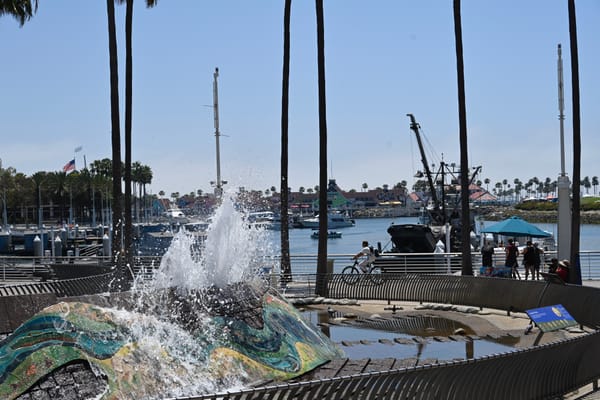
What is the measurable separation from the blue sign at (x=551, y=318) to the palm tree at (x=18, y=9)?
18.9 metres

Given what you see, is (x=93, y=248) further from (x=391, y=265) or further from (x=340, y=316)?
(x=340, y=316)

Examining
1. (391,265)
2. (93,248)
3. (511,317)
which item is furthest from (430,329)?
(93,248)

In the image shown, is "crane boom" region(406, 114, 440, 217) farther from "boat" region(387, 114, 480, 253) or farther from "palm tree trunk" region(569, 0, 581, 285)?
"palm tree trunk" region(569, 0, 581, 285)

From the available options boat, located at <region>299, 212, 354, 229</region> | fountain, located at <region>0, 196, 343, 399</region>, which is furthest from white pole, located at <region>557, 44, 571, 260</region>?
boat, located at <region>299, 212, 354, 229</region>

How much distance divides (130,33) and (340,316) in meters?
14.8

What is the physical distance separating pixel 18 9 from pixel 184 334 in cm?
1838

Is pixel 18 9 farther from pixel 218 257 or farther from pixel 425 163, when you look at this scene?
pixel 425 163

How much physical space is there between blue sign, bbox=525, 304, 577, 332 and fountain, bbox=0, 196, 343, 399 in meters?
3.50

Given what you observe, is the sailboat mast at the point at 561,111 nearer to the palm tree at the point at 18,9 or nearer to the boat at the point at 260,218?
the boat at the point at 260,218

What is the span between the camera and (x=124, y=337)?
10.1 metres

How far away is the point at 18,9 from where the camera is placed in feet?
84.5

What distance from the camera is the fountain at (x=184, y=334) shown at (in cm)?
926

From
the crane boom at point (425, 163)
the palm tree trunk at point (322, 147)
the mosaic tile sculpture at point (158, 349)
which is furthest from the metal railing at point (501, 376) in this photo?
the crane boom at point (425, 163)

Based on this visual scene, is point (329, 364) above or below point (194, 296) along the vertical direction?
below
